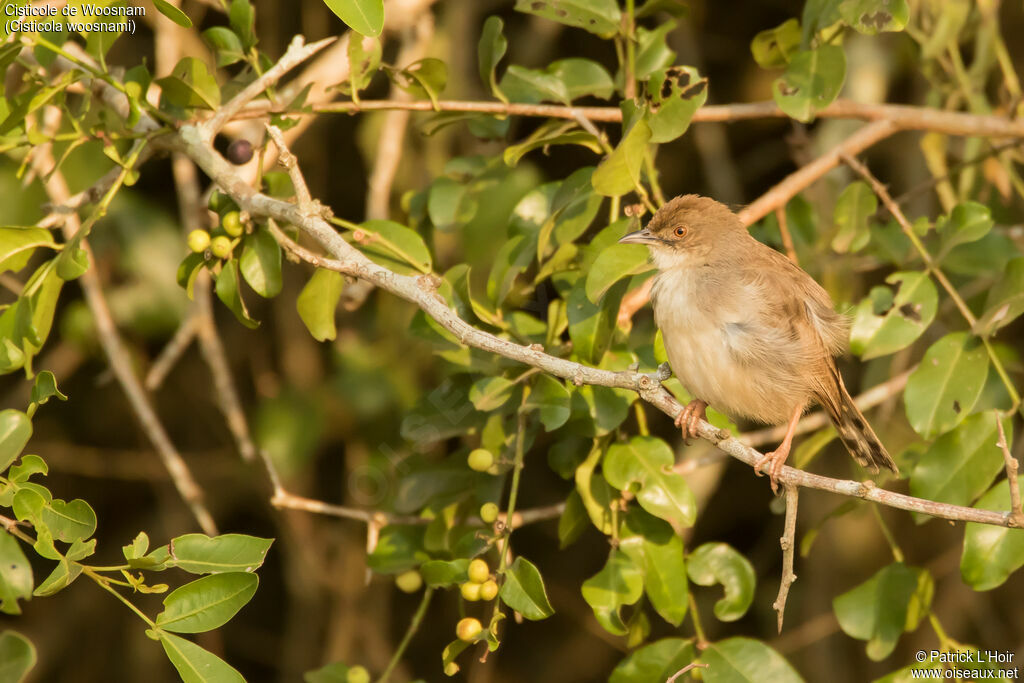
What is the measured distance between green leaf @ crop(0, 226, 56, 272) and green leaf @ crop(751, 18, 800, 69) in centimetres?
239

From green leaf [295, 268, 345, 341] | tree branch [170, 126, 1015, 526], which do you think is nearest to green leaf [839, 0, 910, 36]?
tree branch [170, 126, 1015, 526]

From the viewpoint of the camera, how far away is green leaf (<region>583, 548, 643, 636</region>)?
2.98 m

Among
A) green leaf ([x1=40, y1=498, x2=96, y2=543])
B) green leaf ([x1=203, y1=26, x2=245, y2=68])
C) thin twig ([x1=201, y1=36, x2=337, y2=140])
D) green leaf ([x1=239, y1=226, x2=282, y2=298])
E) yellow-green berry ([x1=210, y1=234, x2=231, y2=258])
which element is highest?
green leaf ([x1=203, y1=26, x2=245, y2=68])

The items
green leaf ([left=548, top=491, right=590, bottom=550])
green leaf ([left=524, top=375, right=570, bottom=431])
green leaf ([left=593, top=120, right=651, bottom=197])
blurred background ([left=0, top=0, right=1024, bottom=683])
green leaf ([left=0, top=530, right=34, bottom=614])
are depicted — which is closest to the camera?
green leaf ([left=0, top=530, right=34, bottom=614])

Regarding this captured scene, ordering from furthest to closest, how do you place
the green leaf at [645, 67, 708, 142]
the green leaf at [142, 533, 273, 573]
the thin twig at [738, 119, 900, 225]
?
the thin twig at [738, 119, 900, 225], the green leaf at [645, 67, 708, 142], the green leaf at [142, 533, 273, 573]

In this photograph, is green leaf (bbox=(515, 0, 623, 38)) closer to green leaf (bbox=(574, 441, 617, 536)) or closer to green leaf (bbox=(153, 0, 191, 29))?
green leaf (bbox=(153, 0, 191, 29))

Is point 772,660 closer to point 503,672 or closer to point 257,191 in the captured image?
point 257,191

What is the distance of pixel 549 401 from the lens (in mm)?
2844

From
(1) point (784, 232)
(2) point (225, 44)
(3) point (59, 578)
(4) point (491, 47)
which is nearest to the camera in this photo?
(3) point (59, 578)

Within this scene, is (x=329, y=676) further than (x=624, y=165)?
Yes

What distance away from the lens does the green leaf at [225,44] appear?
318 cm

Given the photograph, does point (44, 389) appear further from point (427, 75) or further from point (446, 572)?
point (427, 75)

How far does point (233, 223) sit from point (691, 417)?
142cm
